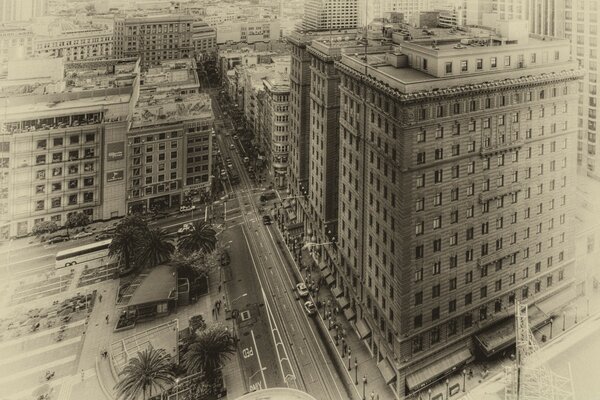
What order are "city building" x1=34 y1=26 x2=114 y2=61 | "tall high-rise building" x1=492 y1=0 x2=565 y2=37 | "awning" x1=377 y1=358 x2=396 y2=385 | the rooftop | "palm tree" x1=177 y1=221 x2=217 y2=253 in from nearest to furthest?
"awning" x1=377 y1=358 x2=396 y2=385 → "palm tree" x1=177 y1=221 x2=217 y2=253 → the rooftop → "tall high-rise building" x1=492 y1=0 x2=565 y2=37 → "city building" x1=34 y1=26 x2=114 y2=61

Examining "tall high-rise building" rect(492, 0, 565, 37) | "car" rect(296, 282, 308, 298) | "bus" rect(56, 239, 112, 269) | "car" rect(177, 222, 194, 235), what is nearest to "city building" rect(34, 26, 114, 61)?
"car" rect(177, 222, 194, 235)

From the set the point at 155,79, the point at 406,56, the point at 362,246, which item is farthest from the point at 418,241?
the point at 155,79

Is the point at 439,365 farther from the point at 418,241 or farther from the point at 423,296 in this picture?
the point at 418,241

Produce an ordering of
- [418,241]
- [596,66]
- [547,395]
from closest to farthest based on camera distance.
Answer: [547,395]
[418,241]
[596,66]

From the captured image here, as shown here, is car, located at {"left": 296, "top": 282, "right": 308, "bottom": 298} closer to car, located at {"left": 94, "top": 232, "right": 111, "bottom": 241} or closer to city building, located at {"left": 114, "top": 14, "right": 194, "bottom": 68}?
car, located at {"left": 94, "top": 232, "right": 111, "bottom": 241}

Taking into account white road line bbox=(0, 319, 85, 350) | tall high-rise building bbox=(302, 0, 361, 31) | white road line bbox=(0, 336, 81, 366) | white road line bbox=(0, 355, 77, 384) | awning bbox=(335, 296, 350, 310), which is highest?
tall high-rise building bbox=(302, 0, 361, 31)

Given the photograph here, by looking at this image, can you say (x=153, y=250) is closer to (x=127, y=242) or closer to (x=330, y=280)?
(x=127, y=242)
